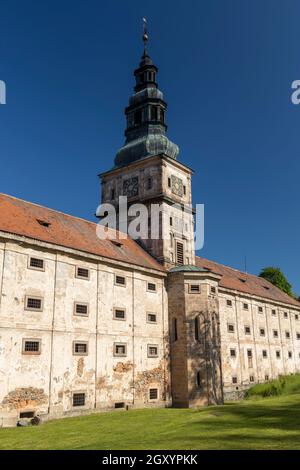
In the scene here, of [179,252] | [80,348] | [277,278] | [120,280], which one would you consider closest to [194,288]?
[179,252]

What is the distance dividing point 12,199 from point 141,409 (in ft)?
55.0

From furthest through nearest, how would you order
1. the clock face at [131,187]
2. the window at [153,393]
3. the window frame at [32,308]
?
1. the clock face at [131,187]
2. the window at [153,393]
3. the window frame at [32,308]

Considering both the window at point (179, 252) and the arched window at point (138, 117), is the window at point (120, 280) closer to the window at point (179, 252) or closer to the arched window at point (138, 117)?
the window at point (179, 252)

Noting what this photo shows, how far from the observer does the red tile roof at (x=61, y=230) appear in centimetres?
2564

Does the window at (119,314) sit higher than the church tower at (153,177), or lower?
lower

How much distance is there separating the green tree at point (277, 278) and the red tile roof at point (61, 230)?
35394mm

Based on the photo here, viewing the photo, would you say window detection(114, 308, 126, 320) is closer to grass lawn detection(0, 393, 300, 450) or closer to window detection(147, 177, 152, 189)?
grass lawn detection(0, 393, 300, 450)

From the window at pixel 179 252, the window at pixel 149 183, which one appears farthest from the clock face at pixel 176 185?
the window at pixel 179 252

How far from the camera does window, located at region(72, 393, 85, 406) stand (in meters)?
24.5

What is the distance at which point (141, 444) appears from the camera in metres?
14.0

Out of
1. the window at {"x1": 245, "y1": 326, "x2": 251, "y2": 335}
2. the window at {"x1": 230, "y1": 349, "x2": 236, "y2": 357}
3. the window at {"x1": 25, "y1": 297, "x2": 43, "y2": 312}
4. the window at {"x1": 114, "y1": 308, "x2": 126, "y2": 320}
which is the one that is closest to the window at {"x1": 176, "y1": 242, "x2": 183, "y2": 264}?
the window at {"x1": 230, "y1": 349, "x2": 236, "y2": 357}
